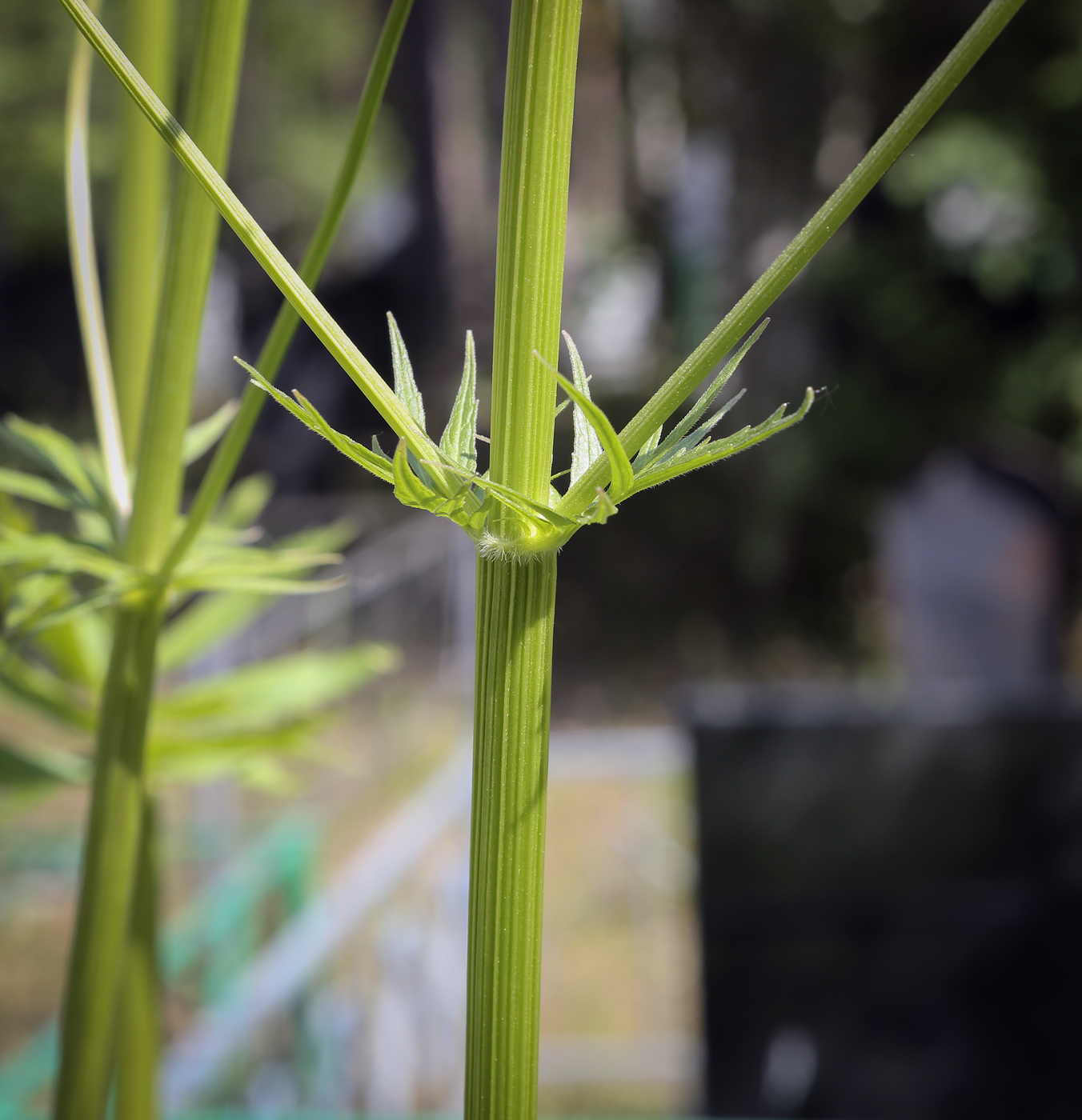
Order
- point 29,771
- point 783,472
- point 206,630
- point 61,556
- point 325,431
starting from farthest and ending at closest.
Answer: point 783,472 < point 206,630 < point 29,771 < point 61,556 < point 325,431

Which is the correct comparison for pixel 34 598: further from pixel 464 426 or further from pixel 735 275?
pixel 735 275

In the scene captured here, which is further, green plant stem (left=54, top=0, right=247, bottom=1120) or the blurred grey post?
the blurred grey post

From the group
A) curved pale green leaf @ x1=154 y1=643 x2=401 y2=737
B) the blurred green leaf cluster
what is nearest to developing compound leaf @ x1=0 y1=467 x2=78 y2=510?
the blurred green leaf cluster

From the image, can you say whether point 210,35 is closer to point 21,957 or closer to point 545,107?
point 545,107

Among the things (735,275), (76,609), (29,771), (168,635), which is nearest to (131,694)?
(76,609)

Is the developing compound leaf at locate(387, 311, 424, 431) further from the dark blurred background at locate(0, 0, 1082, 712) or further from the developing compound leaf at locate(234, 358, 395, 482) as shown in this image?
the dark blurred background at locate(0, 0, 1082, 712)

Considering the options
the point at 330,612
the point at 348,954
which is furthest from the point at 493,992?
the point at 330,612
